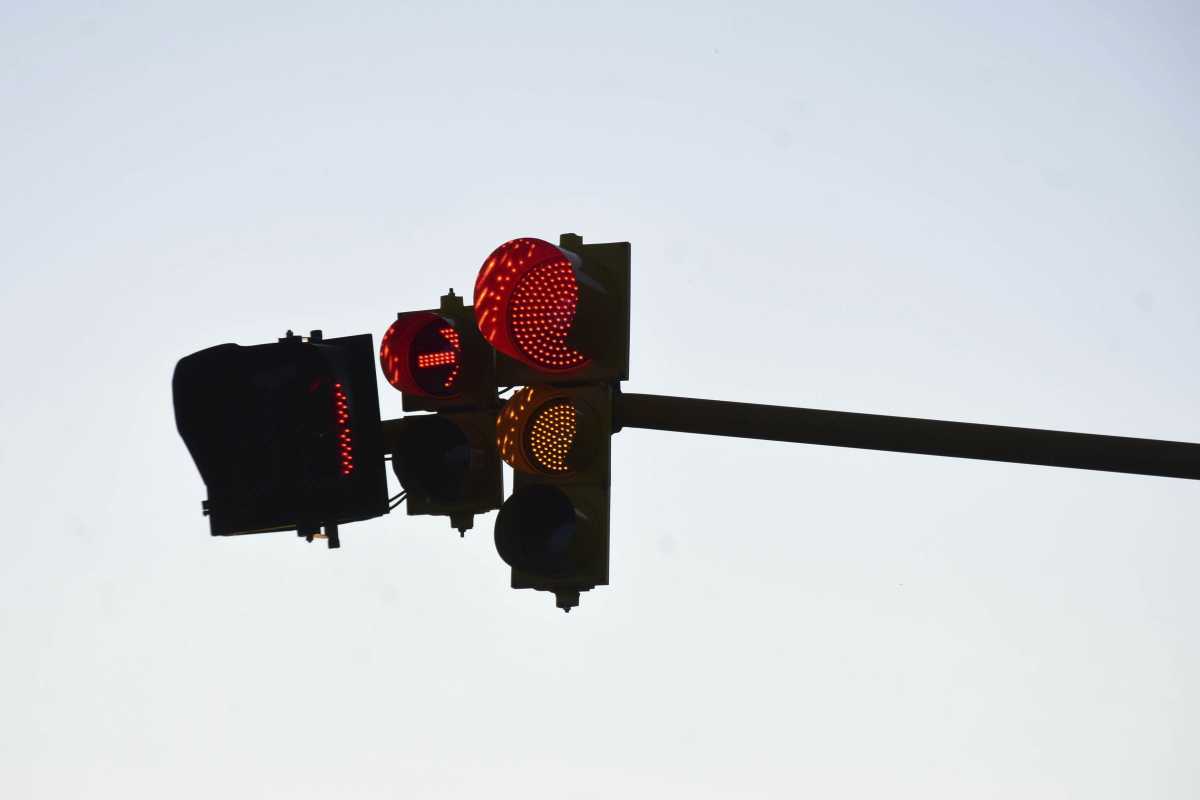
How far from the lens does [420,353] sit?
14.2 feet

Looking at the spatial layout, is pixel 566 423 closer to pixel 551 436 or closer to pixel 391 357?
pixel 551 436

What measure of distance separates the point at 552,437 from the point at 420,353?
628mm

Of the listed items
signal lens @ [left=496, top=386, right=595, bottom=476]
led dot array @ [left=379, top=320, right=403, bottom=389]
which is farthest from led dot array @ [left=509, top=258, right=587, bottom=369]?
led dot array @ [left=379, top=320, right=403, bottom=389]

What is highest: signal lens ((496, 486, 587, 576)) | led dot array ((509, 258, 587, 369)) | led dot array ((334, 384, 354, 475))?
led dot array ((509, 258, 587, 369))

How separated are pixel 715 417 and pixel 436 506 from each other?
100cm

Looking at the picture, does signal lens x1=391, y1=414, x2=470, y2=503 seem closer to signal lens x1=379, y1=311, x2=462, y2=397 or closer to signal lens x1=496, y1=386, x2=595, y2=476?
signal lens x1=379, y1=311, x2=462, y2=397

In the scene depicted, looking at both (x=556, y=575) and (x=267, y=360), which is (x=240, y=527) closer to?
(x=267, y=360)

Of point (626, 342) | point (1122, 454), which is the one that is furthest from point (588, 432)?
→ point (1122, 454)

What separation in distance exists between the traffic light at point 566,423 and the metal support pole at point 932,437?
0.13 meters

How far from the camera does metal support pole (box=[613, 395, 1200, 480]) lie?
4012 millimetres

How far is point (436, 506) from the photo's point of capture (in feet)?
14.2

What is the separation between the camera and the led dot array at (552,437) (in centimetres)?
396

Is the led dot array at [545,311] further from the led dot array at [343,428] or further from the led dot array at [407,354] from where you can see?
the led dot array at [343,428]

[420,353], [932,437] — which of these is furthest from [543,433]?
[932,437]
